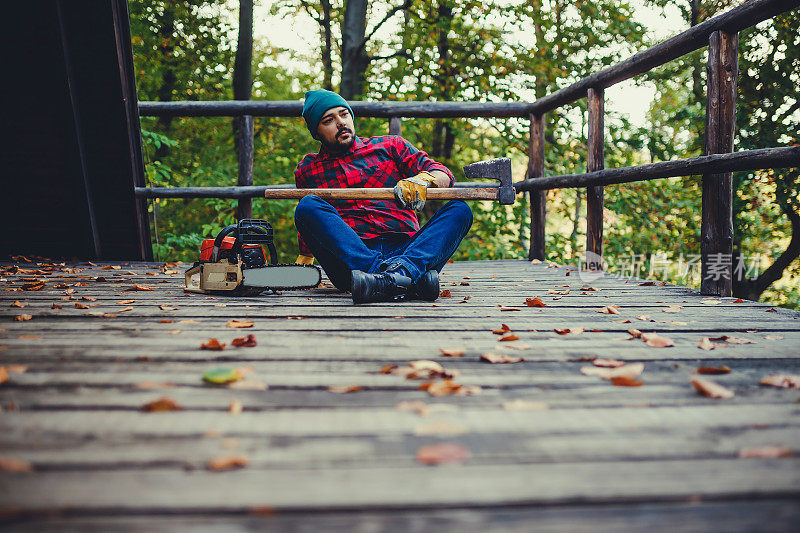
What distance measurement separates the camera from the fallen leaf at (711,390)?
121 centimetres

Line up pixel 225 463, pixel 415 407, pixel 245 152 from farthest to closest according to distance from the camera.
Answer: pixel 245 152
pixel 415 407
pixel 225 463

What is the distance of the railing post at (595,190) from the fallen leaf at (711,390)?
2.66 meters

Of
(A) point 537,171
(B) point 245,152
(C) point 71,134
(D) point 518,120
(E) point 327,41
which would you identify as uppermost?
(E) point 327,41

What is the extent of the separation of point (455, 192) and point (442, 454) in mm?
2136

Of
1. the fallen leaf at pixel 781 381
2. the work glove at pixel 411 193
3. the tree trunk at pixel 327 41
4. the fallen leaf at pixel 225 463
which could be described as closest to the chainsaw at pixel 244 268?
the work glove at pixel 411 193

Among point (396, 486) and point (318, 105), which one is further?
point (318, 105)

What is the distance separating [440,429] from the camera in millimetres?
1018

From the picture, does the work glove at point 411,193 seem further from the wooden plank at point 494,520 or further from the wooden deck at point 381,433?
the wooden plank at point 494,520

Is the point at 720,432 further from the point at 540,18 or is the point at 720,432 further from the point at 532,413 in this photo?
the point at 540,18

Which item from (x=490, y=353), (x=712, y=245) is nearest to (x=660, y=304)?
(x=712, y=245)

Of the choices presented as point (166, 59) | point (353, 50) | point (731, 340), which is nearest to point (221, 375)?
point (731, 340)

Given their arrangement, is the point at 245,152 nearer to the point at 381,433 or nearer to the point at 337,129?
the point at 337,129

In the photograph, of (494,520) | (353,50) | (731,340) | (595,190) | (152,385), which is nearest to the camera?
(494,520)

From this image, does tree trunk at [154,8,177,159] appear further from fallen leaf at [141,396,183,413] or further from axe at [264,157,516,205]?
fallen leaf at [141,396,183,413]
